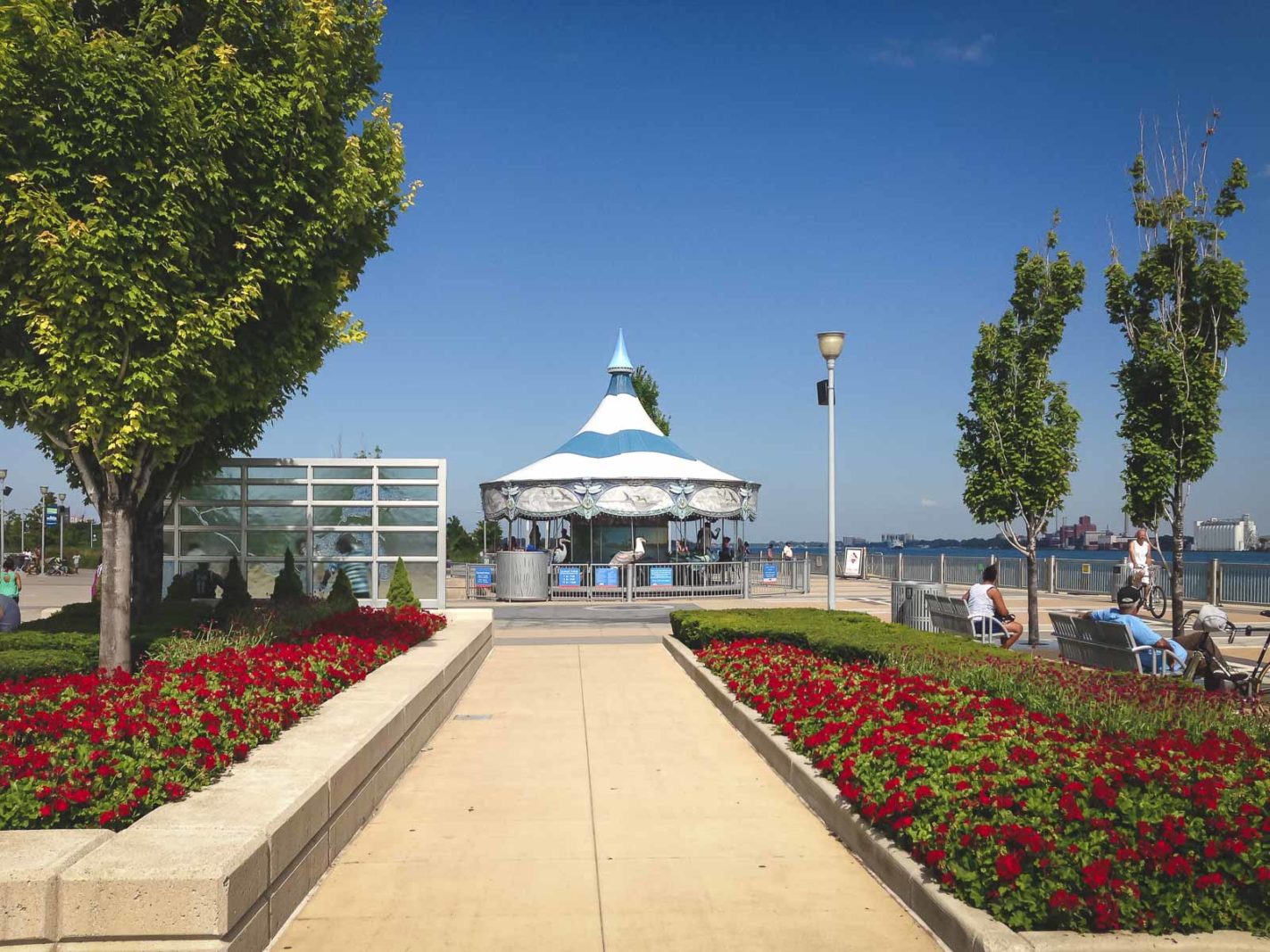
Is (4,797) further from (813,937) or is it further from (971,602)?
(971,602)

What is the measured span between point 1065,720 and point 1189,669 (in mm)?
4498

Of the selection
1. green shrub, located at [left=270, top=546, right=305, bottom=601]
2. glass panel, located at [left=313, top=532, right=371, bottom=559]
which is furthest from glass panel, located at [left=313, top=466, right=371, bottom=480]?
green shrub, located at [left=270, top=546, right=305, bottom=601]

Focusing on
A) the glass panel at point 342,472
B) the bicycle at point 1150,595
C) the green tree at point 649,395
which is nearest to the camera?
the glass panel at point 342,472

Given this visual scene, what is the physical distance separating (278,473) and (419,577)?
10.7 feet

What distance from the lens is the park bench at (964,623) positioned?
45.5ft

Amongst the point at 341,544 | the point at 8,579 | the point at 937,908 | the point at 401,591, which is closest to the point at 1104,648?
the point at 937,908

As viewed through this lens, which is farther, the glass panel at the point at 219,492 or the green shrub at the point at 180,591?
the glass panel at the point at 219,492

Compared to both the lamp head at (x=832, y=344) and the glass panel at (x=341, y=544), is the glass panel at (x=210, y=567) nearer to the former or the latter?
the glass panel at (x=341, y=544)

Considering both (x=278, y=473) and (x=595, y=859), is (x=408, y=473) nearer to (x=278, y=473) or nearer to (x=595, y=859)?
(x=278, y=473)

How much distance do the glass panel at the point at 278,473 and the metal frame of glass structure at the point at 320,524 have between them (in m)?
0.02

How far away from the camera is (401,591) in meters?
17.7

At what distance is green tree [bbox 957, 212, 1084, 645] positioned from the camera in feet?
54.3

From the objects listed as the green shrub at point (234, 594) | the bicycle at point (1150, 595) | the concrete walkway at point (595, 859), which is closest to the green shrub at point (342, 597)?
the green shrub at point (234, 594)

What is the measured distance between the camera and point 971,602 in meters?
14.2
